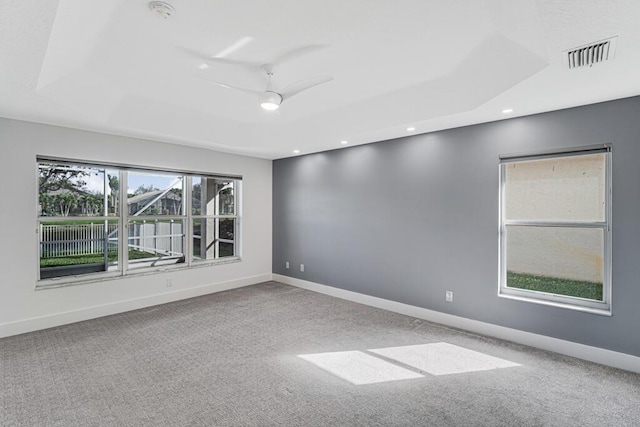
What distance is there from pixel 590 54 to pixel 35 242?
A: 552 cm

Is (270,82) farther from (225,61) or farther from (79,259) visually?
(79,259)

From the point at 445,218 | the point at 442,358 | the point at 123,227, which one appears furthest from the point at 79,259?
the point at 445,218

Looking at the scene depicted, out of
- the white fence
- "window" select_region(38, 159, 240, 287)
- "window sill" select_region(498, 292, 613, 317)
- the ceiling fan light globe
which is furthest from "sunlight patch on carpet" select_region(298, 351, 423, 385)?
the white fence

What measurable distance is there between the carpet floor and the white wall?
27 centimetres

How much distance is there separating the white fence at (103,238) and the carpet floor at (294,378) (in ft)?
3.27

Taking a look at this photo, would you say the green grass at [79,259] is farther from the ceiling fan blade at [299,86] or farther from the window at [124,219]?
the ceiling fan blade at [299,86]

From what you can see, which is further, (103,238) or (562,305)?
(103,238)

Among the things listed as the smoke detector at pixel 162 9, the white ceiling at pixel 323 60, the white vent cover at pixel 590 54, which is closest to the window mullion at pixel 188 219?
the white ceiling at pixel 323 60

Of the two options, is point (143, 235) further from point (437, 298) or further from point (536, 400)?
point (536, 400)

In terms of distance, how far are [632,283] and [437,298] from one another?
1.83 meters

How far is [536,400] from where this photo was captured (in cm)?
235

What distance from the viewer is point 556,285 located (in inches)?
130

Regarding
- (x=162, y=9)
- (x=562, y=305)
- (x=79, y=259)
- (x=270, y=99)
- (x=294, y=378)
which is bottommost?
(x=294, y=378)

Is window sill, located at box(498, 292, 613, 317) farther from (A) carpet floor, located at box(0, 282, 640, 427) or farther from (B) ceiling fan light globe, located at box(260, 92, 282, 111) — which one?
(B) ceiling fan light globe, located at box(260, 92, 282, 111)
